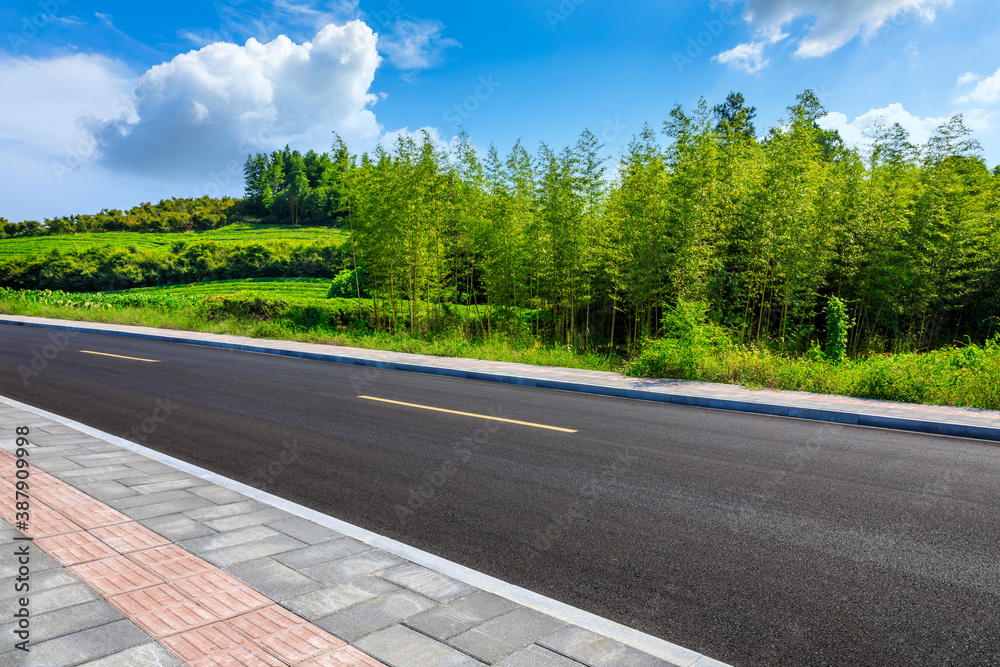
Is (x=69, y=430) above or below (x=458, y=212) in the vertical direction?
below

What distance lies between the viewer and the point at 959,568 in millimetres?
3492

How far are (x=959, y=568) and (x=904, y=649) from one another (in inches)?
46.6

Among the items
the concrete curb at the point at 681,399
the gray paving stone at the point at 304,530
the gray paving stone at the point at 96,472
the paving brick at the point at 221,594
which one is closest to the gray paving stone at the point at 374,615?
the paving brick at the point at 221,594

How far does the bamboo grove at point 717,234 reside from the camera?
13227 mm

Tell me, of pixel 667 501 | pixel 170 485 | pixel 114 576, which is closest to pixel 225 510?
pixel 170 485

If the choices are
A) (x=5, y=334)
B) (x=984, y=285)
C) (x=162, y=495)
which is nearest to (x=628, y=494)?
(x=162, y=495)

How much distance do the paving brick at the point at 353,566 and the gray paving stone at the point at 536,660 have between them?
A: 1095mm

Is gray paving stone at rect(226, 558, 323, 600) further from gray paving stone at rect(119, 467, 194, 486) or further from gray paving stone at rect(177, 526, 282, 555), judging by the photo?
gray paving stone at rect(119, 467, 194, 486)

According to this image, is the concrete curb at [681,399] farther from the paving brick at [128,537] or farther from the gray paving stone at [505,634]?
the paving brick at [128,537]

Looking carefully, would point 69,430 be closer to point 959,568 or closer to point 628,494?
point 628,494

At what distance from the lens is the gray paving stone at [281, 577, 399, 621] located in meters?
2.82

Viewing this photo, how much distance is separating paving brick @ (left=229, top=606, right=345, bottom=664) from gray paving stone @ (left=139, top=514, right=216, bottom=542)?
1.17 metres

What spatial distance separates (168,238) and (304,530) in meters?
65.9

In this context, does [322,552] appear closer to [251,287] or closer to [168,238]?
[251,287]
